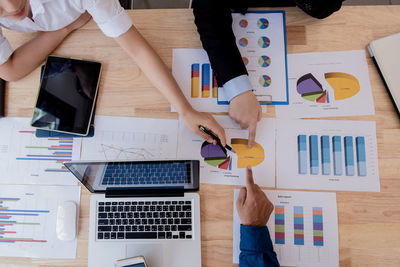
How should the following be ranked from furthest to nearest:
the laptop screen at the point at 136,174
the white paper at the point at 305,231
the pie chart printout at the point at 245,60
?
1. the pie chart printout at the point at 245,60
2. the white paper at the point at 305,231
3. the laptop screen at the point at 136,174

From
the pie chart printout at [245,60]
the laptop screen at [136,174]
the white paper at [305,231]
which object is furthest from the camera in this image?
the pie chart printout at [245,60]

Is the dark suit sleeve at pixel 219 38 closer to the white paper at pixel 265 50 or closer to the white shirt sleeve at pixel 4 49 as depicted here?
the white paper at pixel 265 50

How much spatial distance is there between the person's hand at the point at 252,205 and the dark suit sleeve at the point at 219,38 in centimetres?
30

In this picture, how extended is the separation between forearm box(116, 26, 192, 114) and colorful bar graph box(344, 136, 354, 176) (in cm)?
49

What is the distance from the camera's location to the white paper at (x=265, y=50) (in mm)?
842

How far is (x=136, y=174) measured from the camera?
2.29 feet

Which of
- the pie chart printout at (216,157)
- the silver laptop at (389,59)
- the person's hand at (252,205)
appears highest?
the silver laptop at (389,59)

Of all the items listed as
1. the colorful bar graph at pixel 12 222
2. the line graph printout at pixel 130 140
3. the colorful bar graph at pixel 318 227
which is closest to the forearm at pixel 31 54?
the line graph printout at pixel 130 140

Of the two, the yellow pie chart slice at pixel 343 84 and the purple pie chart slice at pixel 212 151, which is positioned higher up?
the yellow pie chart slice at pixel 343 84

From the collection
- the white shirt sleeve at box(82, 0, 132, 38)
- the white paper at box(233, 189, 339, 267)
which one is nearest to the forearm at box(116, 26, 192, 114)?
the white shirt sleeve at box(82, 0, 132, 38)

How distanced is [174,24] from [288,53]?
0.39m

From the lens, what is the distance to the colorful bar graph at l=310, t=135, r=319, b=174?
80 centimetres

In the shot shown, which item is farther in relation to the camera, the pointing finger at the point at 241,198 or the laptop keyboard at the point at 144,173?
the pointing finger at the point at 241,198

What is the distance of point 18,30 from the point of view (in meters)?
0.88
